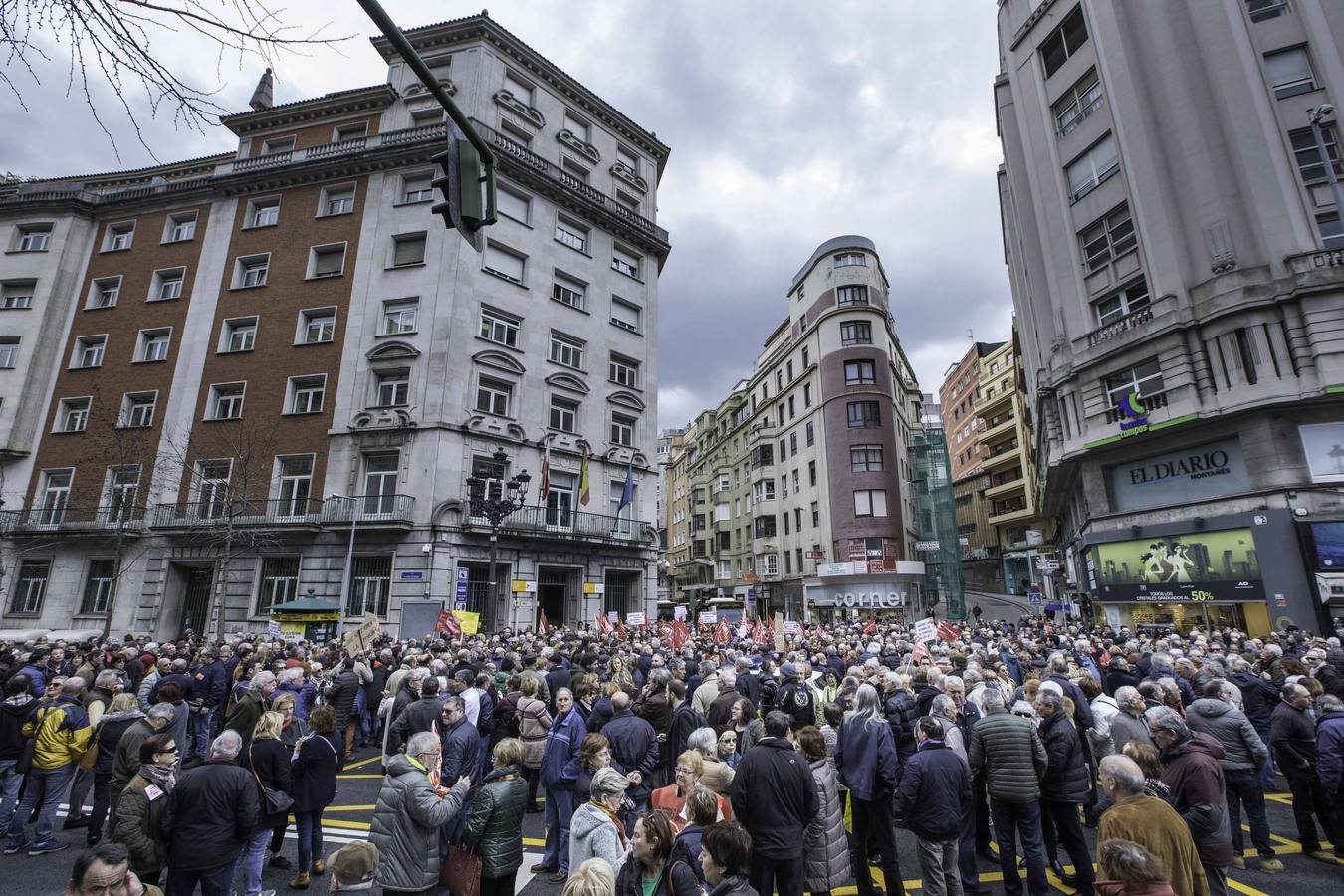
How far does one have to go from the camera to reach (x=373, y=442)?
26234 millimetres

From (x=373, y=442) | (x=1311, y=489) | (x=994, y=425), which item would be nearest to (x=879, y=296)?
(x=994, y=425)

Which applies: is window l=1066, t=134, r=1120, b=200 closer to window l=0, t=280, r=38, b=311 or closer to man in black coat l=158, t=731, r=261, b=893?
man in black coat l=158, t=731, r=261, b=893

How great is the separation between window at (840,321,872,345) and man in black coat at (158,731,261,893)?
145ft

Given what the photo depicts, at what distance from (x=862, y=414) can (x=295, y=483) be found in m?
35.5

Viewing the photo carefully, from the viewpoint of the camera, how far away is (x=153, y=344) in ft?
101

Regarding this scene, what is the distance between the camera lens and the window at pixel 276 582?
25281 mm

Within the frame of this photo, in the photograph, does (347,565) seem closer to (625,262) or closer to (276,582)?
(276,582)

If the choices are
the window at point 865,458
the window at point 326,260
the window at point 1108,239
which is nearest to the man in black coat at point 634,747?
the window at point 1108,239

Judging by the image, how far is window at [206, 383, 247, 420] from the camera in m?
28.6

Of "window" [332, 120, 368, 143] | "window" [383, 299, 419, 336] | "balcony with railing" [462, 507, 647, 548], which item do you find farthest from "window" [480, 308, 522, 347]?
"window" [332, 120, 368, 143]

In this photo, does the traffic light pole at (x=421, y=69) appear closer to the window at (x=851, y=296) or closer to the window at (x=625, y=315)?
the window at (x=625, y=315)

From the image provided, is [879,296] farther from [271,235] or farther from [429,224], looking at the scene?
[271,235]

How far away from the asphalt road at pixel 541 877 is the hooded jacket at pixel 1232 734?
108cm

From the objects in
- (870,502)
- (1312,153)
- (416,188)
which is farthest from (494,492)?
(1312,153)
